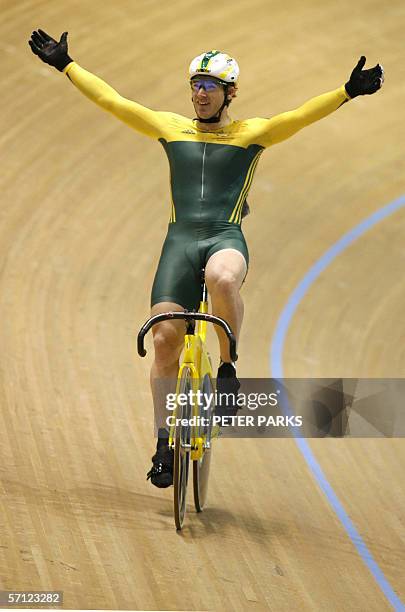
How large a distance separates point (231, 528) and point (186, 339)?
36.8 inches

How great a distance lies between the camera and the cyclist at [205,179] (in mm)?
4938

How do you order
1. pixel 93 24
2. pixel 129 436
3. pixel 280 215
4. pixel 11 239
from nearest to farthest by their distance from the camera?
pixel 129 436, pixel 11 239, pixel 280 215, pixel 93 24

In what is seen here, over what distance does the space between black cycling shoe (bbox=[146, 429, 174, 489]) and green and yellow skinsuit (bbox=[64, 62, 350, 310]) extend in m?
0.58

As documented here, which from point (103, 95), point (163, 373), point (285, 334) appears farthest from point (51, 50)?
point (285, 334)

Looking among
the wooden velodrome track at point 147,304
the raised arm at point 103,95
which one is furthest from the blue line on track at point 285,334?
the raised arm at point 103,95

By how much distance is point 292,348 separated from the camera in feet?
24.1

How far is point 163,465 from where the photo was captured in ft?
16.2

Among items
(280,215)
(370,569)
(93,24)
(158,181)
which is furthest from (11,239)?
(370,569)

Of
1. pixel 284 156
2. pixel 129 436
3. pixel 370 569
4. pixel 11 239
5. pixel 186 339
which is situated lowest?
pixel 370 569

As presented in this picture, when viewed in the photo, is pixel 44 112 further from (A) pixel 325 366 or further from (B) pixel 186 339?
(B) pixel 186 339

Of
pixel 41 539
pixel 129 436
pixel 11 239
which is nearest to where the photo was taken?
pixel 41 539

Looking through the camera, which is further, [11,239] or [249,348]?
[11,239]

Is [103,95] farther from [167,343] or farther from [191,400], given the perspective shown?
[191,400]

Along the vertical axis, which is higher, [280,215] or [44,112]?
[44,112]
